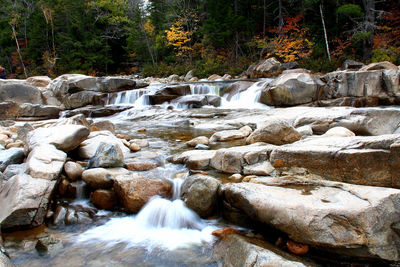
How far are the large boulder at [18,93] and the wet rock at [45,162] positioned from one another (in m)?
11.2

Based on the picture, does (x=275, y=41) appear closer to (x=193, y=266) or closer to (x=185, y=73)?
(x=185, y=73)

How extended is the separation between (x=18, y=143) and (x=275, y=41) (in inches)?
787

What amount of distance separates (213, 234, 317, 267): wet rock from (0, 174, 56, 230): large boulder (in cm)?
228

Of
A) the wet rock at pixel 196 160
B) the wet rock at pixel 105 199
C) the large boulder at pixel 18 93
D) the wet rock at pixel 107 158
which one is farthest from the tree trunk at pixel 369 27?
the large boulder at pixel 18 93

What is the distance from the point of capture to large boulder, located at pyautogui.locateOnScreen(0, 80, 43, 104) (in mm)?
12789

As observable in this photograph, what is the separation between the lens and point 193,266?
2.45 meters

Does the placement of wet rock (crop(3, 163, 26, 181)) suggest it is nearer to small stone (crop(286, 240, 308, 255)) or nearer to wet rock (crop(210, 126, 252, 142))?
small stone (crop(286, 240, 308, 255))

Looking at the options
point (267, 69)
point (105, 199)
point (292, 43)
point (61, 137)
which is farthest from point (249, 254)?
point (292, 43)

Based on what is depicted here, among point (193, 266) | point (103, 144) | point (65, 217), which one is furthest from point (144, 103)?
point (193, 266)

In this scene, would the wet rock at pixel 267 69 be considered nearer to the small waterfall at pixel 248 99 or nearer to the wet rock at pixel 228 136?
the small waterfall at pixel 248 99

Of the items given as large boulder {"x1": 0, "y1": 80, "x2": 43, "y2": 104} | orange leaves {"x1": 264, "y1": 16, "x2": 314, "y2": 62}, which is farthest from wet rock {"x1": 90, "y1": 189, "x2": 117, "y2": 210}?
orange leaves {"x1": 264, "y1": 16, "x2": 314, "y2": 62}

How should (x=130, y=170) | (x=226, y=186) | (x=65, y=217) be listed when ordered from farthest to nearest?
(x=130, y=170) → (x=65, y=217) → (x=226, y=186)

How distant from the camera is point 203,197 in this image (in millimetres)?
3146

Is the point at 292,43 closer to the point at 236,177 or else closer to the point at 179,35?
the point at 179,35
